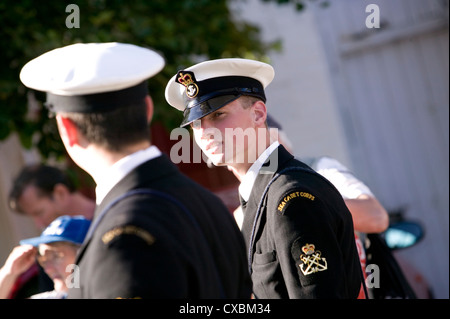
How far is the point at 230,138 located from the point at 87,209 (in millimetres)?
2152

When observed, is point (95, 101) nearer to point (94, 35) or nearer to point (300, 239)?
point (300, 239)

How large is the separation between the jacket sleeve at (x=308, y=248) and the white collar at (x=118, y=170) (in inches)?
23.7

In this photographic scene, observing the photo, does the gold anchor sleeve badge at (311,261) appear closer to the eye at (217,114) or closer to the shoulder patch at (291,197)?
the shoulder patch at (291,197)

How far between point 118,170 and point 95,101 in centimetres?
18

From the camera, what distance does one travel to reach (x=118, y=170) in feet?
5.79

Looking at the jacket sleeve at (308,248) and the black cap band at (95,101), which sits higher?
the black cap band at (95,101)

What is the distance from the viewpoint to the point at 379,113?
23.1 feet

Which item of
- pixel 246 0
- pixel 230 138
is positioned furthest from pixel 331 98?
pixel 230 138

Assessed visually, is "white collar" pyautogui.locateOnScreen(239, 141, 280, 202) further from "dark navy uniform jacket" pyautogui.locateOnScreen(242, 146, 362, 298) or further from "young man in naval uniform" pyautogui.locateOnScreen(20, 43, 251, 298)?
"young man in naval uniform" pyautogui.locateOnScreen(20, 43, 251, 298)

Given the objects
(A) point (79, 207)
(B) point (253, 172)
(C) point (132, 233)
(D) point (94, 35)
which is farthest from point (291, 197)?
(D) point (94, 35)

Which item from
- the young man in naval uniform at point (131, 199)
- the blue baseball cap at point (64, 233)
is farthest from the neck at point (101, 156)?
the blue baseball cap at point (64, 233)

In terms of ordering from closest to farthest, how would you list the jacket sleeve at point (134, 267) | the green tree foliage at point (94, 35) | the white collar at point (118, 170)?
the jacket sleeve at point (134, 267) < the white collar at point (118, 170) < the green tree foliage at point (94, 35)

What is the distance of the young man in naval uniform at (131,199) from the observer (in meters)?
1.58

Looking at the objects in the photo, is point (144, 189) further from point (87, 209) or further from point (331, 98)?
point (331, 98)
